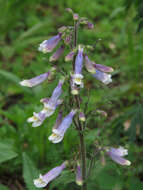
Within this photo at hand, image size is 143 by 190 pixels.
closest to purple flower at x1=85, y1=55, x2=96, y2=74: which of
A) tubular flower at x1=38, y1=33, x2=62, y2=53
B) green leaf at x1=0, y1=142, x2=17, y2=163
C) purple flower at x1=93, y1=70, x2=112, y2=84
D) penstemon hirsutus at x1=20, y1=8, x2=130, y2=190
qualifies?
penstemon hirsutus at x1=20, y1=8, x2=130, y2=190

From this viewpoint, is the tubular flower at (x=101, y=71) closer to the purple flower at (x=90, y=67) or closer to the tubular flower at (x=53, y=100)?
the purple flower at (x=90, y=67)

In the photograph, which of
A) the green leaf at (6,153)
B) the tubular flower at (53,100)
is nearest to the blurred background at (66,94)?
the green leaf at (6,153)

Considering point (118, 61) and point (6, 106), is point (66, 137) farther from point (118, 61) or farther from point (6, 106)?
point (118, 61)

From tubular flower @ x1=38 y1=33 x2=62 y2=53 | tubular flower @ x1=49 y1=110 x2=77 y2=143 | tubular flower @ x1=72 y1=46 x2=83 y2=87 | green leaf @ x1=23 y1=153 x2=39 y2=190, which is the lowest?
green leaf @ x1=23 y1=153 x2=39 y2=190

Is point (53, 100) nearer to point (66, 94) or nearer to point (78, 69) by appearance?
point (78, 69)

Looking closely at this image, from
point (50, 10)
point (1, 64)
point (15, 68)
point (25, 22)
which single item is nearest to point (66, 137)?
point (15, 68)

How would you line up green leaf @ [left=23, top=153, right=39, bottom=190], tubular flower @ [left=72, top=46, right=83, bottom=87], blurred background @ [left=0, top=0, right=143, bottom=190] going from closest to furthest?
1. tubular flower @ [left=72, top=46, right=83, bottom=87]
2. green leaf @ [left=23, top=153, right=39, bottom=190]
3. blurred background @ [left=0, top=0, right=143, bottom=190]

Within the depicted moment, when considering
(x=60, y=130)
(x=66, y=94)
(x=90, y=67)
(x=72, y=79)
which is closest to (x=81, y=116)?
(x=60, y=130)

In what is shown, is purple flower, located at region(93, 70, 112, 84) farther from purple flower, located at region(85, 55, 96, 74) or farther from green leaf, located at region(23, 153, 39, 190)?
green leaf, located at region(23, 153, 39, 190)
